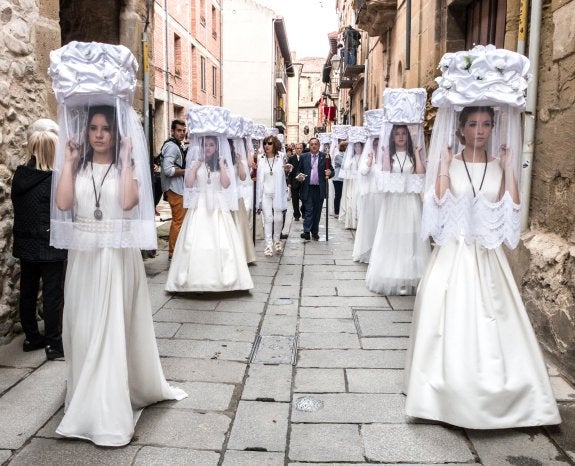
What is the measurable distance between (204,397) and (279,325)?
165 centimetres

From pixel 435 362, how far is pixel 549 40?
277 cm

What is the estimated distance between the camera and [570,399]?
3.59 m

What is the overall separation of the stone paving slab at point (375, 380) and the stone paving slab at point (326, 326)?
96 centimetres

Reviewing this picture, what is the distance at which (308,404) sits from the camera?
11.5ft

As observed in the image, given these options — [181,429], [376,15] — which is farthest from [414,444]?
[376,15]

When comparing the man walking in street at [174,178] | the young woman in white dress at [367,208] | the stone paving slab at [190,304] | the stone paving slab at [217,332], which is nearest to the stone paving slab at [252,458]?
the stone paving slab at [217,332]

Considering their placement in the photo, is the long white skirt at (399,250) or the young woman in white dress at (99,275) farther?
the long white skirt at (399,250)

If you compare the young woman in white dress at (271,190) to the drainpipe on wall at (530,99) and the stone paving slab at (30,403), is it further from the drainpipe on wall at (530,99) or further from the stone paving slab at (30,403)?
the stone paving slab at (30,403)

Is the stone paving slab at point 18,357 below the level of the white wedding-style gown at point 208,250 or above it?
below

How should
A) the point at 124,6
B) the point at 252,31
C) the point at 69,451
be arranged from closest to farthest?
the point at 69,451
the point at 124,6
the point at 252,31

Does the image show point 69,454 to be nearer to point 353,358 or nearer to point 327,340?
point 353,358

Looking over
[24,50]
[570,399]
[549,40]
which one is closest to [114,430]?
[570,399]

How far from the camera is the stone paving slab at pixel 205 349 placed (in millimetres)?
4375

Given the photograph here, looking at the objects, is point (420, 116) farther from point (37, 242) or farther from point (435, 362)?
point (37, 242)
